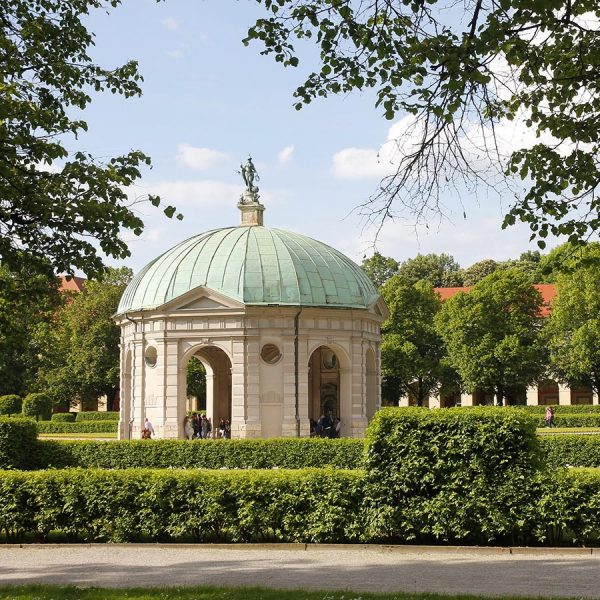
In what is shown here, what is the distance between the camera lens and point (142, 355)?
127ft

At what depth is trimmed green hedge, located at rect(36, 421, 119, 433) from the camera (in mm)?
62406

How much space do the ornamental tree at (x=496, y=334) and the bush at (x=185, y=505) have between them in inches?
2051

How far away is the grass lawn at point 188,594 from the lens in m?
11.9

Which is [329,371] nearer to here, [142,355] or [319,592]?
[142,355]

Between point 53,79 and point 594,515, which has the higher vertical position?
point 53,79

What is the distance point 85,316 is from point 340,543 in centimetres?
6190

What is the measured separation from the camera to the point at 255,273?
3828cm

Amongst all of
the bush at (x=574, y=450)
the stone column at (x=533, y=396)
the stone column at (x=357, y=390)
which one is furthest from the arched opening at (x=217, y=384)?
the stone column at (x=533, y=396)

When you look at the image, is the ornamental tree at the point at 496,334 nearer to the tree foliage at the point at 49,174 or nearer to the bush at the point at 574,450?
the bush at the point at 574,450

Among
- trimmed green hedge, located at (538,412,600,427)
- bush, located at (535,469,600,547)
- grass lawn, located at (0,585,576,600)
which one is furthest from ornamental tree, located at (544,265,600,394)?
grass lawn, located at (0,585,576,600)

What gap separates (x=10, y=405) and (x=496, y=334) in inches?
1406

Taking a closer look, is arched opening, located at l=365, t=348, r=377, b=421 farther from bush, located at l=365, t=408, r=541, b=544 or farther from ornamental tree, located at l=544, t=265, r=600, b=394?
ornamental tree, located at l=544, t=265, r=600, b=394

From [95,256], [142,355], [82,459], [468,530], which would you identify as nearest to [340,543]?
[468,530]

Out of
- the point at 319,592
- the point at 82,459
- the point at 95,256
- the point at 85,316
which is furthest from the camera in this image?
the point at 85,316
